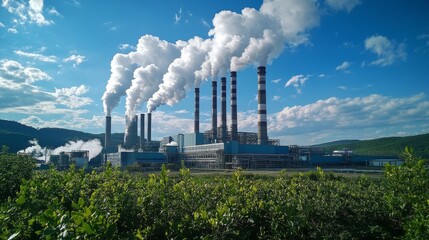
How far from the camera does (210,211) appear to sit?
557 centimetres

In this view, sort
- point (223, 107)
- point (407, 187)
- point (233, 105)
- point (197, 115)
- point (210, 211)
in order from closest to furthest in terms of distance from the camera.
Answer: point (210, 211)
point (407, 187)
point (233, 105)
point (223, 107)
point (197, 115)

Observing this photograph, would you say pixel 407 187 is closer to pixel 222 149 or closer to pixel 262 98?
pixel 222 149

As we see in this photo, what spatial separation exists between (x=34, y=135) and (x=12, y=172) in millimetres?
180612

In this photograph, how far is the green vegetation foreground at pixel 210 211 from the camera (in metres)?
4.02

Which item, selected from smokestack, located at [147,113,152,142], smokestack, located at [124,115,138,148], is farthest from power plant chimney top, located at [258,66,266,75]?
smokestack, located at [124,115,138,148]

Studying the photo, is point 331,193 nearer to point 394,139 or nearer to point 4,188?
point 4,188

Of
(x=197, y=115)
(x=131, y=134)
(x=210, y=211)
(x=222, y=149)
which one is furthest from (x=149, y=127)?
(x=210, y=211)

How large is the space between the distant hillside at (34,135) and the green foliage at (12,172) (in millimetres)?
139115

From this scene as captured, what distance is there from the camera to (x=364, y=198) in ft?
26.1

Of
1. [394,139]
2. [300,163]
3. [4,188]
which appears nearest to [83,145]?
[300,163]

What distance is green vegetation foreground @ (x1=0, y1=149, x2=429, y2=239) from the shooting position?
4.02m

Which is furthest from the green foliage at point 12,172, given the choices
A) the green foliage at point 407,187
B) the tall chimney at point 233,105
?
the tall chimney at point 233,105

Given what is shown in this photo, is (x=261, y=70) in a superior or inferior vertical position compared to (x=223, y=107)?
superior

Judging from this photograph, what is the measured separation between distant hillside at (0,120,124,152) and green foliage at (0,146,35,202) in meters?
139
